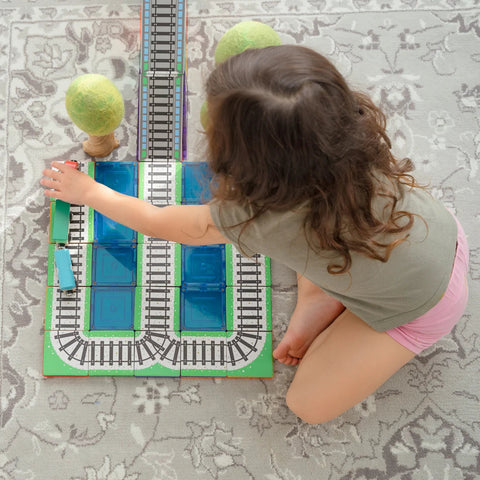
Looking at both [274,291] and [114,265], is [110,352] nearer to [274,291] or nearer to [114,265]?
[114,265]

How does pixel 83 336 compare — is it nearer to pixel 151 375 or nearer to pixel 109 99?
pixel 151 375

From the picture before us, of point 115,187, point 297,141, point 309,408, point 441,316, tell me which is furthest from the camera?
point 115,187

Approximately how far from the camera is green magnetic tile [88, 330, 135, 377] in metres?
1.01

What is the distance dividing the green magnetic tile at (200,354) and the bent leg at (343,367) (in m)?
0.16

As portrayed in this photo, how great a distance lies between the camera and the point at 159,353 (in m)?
1.02

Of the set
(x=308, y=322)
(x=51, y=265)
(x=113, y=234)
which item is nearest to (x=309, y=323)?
(x=308, y=322)

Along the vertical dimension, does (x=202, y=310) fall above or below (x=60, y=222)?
below

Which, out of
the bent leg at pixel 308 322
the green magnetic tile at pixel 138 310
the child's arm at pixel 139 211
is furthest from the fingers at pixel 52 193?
the bent leg at pixel 308 322

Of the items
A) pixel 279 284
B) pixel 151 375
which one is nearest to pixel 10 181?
pixel 151 375

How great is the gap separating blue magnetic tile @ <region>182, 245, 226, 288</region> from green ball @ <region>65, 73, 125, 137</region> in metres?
0.30

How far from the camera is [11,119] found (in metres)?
1.11

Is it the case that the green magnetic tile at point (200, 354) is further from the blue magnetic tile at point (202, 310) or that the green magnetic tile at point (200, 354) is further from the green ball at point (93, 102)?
the green ball at point (93, 102)

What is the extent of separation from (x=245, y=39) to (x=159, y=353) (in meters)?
0.62

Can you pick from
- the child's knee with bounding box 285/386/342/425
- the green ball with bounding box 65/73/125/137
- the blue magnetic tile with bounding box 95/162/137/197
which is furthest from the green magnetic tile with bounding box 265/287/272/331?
the green ball with bounding box 65/73/125/137
